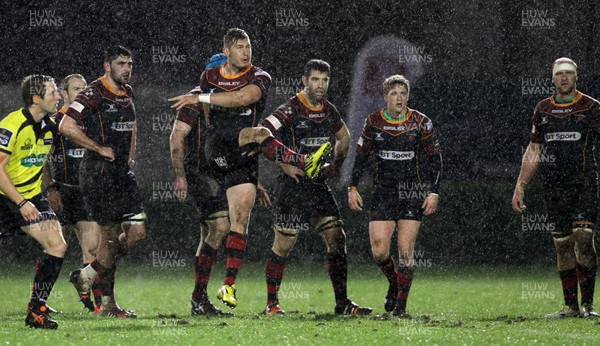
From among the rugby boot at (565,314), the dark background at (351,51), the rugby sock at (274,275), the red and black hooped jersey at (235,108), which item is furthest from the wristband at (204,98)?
the dark background at (351,51)

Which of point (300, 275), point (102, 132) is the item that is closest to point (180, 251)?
point (300, 275)

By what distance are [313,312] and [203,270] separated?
1275mm

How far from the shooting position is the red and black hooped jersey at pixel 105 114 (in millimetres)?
11672

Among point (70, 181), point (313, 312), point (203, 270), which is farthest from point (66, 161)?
point (313, 312)

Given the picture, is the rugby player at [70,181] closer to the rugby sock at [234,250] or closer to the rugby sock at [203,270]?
the rugby sock at [203,270]

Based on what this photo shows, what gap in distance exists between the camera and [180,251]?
1897 cm

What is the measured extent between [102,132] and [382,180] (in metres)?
2.92

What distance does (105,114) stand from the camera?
1180cm

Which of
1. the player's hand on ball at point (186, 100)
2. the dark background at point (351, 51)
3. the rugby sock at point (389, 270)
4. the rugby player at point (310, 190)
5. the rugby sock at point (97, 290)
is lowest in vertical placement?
the rugby sock at point (97, 290)

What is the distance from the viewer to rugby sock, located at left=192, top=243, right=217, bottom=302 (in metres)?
12.0

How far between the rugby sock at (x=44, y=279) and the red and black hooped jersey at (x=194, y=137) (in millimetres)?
2312

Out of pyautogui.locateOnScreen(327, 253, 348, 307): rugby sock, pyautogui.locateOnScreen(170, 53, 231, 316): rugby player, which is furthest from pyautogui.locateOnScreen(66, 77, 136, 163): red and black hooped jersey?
pyautogui.locateOnScreen(327, 253, 348, 307): rugby sock

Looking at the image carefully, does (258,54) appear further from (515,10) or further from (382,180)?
(382,180)

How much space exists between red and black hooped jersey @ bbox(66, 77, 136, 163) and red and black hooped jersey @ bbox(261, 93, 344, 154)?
1445mm
